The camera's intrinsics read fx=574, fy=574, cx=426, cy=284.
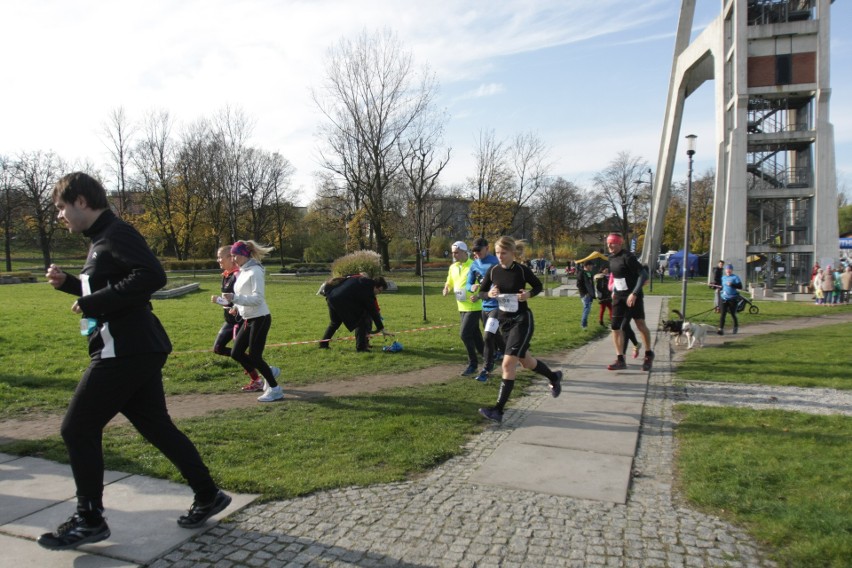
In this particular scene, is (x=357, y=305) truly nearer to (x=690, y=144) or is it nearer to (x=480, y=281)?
(x=480, y=281)

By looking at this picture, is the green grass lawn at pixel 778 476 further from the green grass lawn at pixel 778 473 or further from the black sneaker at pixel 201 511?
the black sneaker at pixel 201 511

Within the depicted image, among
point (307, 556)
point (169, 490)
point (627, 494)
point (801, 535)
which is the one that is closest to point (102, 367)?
point (169, 490)

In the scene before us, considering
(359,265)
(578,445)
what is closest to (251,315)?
(578,445)

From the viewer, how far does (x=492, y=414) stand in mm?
5797

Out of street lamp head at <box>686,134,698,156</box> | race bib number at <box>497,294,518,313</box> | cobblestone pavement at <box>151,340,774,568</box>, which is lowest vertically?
cobblestone pavement at <box>151,340,774,568</box>

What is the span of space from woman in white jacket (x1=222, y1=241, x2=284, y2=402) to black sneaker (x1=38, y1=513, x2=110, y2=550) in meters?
3.33

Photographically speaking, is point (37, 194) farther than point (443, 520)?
Yes

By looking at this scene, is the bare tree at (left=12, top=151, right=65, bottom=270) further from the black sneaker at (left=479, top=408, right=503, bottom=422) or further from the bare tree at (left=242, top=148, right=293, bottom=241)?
the black sneaker at (left=479, top=408, right=503, bottom=422)

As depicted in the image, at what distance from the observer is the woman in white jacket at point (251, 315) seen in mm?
6523

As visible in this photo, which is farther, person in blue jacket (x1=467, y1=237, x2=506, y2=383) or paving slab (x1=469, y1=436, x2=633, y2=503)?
person in blue jacket (x1=467, y1=237, x2=506, y2=383)

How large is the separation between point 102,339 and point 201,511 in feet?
3.81

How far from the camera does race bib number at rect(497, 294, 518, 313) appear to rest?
6.19m

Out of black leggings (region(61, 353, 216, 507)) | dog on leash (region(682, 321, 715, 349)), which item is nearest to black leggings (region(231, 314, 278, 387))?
black leggings (region(61, 353, 216, 507))

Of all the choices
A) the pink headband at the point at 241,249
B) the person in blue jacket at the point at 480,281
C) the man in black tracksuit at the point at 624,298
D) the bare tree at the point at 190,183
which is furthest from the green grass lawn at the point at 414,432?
the bare tree at the point at 190,183
